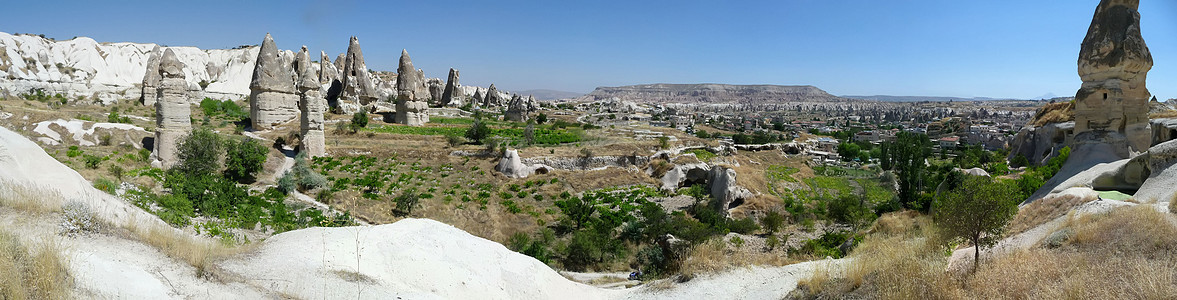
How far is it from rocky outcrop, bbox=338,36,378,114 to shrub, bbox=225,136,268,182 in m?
17.3

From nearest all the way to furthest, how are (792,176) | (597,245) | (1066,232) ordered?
(1066,232) → (597,245) → (792,176)

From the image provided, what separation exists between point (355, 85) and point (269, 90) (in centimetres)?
1258

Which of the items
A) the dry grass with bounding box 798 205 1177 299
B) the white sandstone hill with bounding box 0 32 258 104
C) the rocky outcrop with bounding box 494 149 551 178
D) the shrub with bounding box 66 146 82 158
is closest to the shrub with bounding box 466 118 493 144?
the rocky outcrop with bounding box 494 149 551 178

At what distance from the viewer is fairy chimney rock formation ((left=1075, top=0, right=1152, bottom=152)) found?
422 inches

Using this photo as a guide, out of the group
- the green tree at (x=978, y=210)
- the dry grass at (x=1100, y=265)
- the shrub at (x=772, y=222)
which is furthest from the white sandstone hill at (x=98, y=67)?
the dry grass at (x=1100, y=265)

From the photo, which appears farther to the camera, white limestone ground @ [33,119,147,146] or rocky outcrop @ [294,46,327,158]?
rocky outcrop @ [294,46,327,158]

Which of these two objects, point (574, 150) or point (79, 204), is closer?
point (79, 204)

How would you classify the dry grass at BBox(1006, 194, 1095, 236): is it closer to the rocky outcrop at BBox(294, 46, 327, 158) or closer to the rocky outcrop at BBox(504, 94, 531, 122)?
the rocky outcrop at BBox(294, 46, 327, 158)

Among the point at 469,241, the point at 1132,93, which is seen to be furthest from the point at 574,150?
the point at 1132,93

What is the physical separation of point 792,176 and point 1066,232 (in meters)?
24.2

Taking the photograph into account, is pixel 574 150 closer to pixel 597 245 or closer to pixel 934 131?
pixel 597 245

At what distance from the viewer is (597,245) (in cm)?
1450

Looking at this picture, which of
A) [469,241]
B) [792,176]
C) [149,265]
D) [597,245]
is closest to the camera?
[149,265]

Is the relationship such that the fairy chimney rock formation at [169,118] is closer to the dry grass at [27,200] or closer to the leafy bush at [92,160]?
the leafy bush at [92,160]
